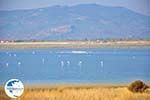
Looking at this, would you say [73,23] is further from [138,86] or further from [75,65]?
[138,86]

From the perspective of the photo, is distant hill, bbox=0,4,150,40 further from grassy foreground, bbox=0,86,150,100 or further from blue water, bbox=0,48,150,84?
grassy foreground, bbox=0,86,150,100

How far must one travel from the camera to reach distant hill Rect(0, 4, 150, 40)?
4430mm

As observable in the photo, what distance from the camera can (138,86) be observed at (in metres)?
4.33

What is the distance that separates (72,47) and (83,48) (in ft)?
0.40

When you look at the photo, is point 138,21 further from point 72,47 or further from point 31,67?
point 31,67

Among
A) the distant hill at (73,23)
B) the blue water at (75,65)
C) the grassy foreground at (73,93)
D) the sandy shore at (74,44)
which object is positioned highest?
the distant hill at (73,23)

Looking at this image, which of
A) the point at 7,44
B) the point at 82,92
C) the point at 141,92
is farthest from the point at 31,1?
the point at 141,92

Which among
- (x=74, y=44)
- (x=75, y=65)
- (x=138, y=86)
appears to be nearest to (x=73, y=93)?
(x=75, y=65)
